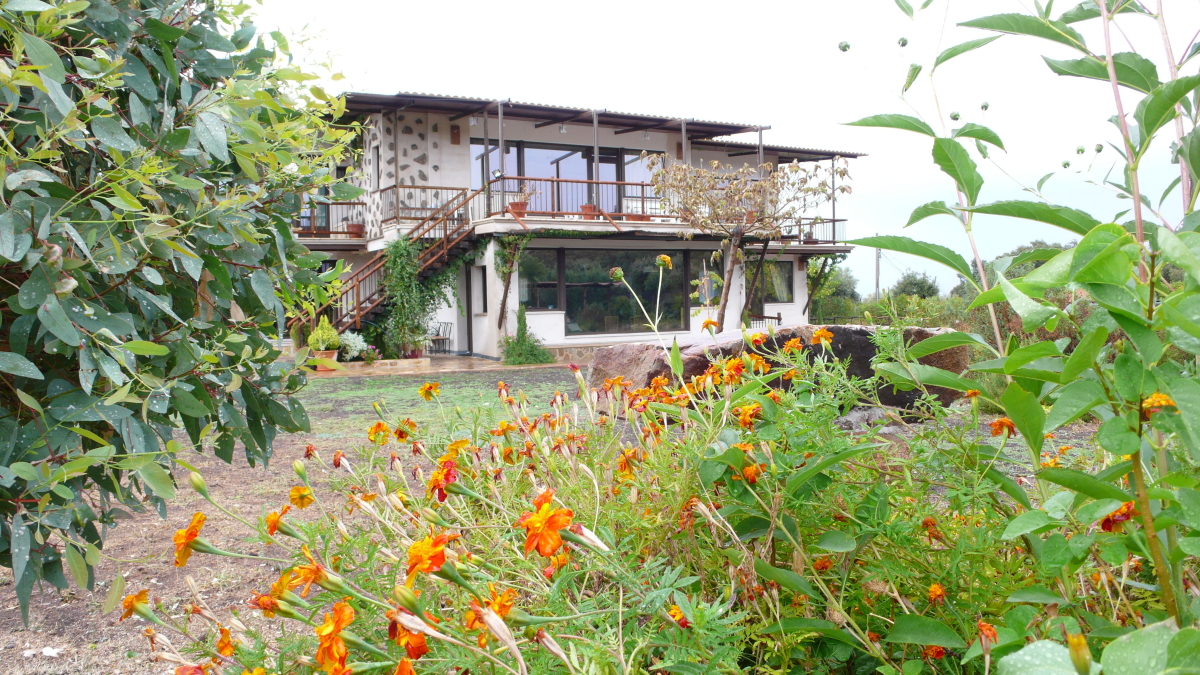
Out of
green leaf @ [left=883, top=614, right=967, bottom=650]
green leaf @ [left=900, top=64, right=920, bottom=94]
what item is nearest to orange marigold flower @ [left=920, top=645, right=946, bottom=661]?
green leaf @ [left=883, top=614, right=967, bottom=650]

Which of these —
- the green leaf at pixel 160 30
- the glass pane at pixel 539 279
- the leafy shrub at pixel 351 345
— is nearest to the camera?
the green leaf at pixel 160 30

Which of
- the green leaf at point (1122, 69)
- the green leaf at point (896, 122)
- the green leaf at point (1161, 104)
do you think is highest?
the green leaf at point (1122, 69)

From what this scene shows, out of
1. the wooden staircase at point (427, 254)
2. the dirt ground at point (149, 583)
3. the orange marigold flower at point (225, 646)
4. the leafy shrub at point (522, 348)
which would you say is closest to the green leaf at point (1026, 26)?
the orange marigold flower at point (225, 646)

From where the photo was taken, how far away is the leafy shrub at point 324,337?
1345 cm

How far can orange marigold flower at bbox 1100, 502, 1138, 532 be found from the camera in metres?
0.91

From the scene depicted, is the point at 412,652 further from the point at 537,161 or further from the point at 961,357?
the point at 537,161

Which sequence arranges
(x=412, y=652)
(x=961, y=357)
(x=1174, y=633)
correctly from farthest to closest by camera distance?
(x=961, y=357)
(x=412, y=652)
(x=1174, y=633)

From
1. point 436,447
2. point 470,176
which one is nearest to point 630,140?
point 470,176

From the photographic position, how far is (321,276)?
2.27 meters

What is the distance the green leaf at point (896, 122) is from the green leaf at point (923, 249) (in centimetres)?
15

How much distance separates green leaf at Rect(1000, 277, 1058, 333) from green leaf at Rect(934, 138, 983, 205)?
353 millimetres

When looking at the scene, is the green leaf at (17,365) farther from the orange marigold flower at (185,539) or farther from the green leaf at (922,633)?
the green leaf at (922,633)

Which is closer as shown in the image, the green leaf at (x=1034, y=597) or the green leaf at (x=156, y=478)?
the green leaf at (x=1034, y=597)

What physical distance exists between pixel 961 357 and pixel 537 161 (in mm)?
12398
